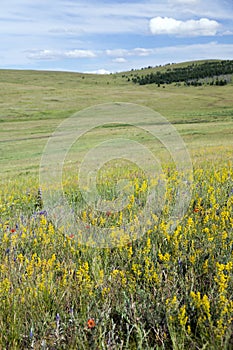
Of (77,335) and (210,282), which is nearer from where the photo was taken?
(77,335)

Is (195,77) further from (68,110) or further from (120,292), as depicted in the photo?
(120,292)

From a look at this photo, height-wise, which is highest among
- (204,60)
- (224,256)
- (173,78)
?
(204,60)

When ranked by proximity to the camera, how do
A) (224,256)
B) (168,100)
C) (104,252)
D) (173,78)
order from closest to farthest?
(224,256), (104,252), (168,100), (173,78)

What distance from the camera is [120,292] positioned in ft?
9.43

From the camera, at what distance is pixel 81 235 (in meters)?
3.88

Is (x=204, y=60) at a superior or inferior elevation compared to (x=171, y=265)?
superior

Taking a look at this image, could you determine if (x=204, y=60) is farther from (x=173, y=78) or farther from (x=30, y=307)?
(x=30, y=307)

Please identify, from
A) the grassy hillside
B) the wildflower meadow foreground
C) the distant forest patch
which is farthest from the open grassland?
the distant forest patch

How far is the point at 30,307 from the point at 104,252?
1.00 m

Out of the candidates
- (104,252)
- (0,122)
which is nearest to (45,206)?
(104,252)

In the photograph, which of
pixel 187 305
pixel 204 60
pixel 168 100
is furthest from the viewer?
pixel 204 60

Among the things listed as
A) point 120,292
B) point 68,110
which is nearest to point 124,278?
point 120,292

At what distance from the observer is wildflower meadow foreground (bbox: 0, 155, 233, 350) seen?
7.84ft

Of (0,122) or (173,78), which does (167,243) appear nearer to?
(0,122)
